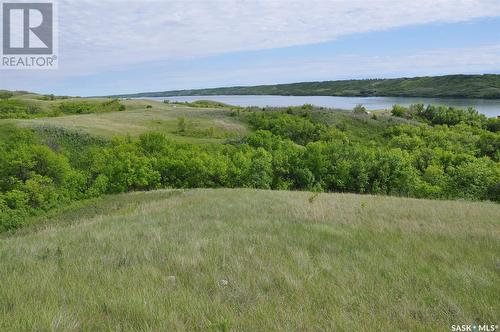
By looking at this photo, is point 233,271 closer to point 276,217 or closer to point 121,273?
point 121,273

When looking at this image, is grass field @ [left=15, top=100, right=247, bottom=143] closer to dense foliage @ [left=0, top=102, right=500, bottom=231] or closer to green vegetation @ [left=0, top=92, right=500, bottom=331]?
dense foliage @ [left=0, top=102, right=500, bottom=231]

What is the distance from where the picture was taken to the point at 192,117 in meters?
84.8

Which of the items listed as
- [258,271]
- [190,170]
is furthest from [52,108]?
[258,271]

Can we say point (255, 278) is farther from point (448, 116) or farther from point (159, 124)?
point (448, 116)

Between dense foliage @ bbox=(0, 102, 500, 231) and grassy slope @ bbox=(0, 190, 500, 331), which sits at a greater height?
grassy slope @ bbox=(0, 190, 500, 331)

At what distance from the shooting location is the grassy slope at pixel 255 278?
159 inches

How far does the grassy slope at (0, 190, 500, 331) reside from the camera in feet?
13.3

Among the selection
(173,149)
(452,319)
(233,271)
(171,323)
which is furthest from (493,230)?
(173,149)

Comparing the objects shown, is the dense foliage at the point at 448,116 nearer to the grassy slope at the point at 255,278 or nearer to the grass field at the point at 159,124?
the grass field at the point at 159,124

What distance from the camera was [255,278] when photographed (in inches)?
208

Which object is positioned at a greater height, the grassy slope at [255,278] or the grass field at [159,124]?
the grass field at [159,124]

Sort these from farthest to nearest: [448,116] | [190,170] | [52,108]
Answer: [448,116] < [52,108] < [190,170]

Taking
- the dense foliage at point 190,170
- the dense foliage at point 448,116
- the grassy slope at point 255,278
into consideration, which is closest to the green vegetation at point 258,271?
the grassy slope at point 255,278

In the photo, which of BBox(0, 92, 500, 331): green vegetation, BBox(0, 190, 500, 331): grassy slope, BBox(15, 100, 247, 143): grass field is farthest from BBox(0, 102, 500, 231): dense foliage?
BBox(0, 190, 500, 331): grassy slope
